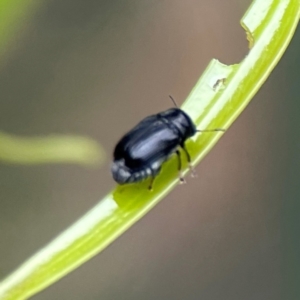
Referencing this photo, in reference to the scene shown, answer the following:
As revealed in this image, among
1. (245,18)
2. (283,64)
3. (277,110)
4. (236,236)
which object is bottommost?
(236,236)

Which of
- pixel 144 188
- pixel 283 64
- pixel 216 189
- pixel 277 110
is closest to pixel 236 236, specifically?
pixel 216 189

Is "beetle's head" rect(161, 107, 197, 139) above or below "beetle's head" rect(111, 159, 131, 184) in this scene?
above

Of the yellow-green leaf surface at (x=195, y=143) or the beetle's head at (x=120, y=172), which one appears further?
the beetle's head at (x=120, y=172)

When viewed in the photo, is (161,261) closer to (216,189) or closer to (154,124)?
(216,189)

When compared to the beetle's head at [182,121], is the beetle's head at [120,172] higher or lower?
lower
